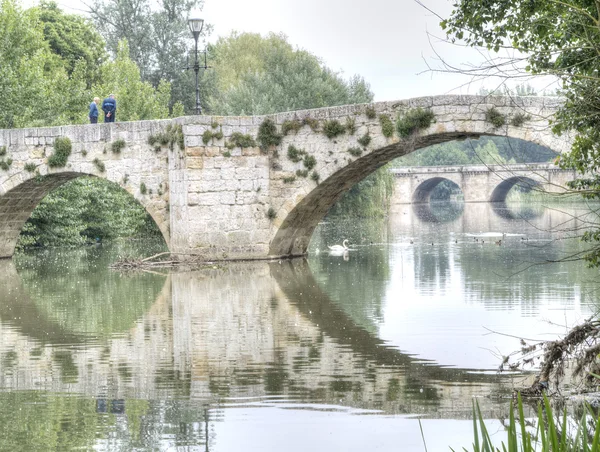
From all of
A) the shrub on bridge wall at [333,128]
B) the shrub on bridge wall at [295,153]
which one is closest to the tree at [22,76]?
the shrub on bridge wall at [295,153]

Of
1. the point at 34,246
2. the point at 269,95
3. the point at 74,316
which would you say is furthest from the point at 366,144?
the point at 269,95

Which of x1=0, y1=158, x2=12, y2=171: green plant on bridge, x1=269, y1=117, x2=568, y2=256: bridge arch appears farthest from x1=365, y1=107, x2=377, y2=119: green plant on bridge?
x1=0, y1=158, x2=12, y2=171: green plant on bridge

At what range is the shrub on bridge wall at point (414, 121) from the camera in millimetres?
15289

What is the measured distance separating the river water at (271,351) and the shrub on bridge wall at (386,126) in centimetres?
203

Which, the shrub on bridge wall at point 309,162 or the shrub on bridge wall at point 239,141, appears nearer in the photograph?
the shrub on bridge wall at point 309,162

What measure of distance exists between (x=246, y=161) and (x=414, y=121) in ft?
9.78

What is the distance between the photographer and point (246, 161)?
1688 cm

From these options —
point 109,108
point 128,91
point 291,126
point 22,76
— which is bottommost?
point 291,126

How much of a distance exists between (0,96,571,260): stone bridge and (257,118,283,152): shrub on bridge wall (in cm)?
2

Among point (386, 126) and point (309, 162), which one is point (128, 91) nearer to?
point (309, 162)

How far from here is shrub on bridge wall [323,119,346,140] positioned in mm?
16172

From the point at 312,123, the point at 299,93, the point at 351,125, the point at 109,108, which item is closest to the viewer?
the point at 351,125

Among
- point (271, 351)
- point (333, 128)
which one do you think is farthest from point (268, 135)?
Answer: point (271, 351)

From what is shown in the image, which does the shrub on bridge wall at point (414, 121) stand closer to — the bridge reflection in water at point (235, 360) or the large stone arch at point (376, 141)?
the large stone arch at point (376, 141)
